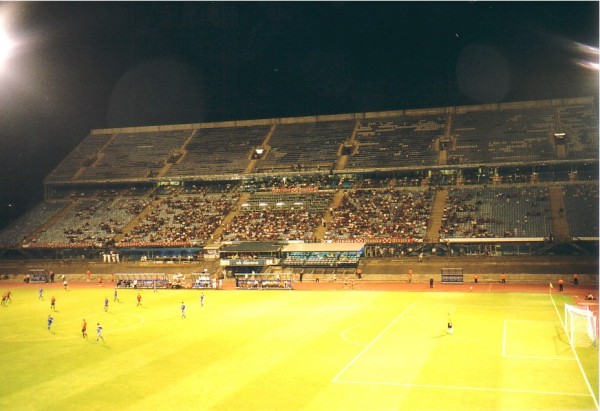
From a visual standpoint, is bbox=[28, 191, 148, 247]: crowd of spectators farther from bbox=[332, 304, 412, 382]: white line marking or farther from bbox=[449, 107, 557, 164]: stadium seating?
bbox=[449, 107, 557, 164]: stadium seating

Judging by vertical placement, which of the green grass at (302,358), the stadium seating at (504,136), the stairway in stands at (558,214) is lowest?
the green grass at (302,358)

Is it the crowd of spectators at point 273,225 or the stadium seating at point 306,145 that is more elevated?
the stadium seating at point 306,145

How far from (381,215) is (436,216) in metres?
8.13

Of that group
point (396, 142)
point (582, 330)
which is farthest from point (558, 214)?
point (582, 330)

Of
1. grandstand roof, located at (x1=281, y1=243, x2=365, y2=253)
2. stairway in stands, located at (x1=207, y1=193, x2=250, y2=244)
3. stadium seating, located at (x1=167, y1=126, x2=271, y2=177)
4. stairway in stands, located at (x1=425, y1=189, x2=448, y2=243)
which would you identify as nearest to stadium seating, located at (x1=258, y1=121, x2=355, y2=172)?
stadium seating, located at (x1=167, y1=126, x2=271, y2=177)

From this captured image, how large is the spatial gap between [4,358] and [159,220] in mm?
57377

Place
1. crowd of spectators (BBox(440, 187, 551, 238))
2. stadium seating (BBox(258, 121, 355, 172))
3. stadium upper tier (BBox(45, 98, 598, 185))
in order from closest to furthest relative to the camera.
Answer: crowd of spectators (BBox(440, 187, 551, 238))
stadium upper tier (BBox(45, 98, 598, 185))
stadium seating (BBox(258, 121, 355, 172))

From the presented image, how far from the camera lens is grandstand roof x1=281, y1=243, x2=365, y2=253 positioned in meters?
69.4

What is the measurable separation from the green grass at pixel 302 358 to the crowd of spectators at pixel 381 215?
25.3 m

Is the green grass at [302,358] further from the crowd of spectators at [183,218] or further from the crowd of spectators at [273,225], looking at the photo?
the crowd of spectators at [183,218]

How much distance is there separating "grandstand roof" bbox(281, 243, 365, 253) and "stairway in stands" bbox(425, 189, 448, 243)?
9972 millimetres

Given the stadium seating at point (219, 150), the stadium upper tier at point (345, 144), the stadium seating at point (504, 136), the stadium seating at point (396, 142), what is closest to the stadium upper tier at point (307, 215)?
the stadium seating at point (219, 150)

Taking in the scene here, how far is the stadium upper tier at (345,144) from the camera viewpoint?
87750mm

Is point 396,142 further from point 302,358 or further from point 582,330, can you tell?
point 302,358
